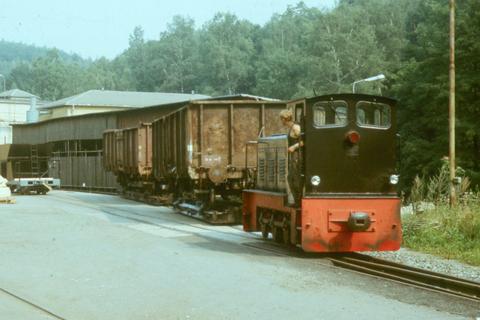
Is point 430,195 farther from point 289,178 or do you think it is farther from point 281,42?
point 281,42

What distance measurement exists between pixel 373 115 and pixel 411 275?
348 centimetres

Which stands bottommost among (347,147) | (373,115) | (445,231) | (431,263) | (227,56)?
(431,263)

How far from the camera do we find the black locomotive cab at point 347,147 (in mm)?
13852

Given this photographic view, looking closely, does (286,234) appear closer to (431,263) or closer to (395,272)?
(431,263)


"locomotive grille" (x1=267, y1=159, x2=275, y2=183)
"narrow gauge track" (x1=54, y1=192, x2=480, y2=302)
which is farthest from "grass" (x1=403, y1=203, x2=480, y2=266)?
"locomotive grille" (x1=267, y1=159, x2=275, y2=183)

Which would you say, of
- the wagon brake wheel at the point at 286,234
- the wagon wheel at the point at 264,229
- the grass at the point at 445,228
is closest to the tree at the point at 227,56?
the grass at the point at 445,228

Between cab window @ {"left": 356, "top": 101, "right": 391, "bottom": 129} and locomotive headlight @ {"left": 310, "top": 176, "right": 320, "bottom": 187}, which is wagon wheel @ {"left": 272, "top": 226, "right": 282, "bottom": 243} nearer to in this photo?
locomotive headlight @ {"left": 310, "top": 176, "right": 320, "bottom": 187}

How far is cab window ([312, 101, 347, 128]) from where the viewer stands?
550 inches

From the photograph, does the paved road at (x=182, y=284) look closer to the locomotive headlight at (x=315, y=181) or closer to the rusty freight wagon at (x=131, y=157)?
the locomotive headlight at (x=315, y=181)

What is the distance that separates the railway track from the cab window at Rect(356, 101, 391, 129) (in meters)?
2.48

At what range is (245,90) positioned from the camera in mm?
121938

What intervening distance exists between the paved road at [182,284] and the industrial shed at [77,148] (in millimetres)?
24719

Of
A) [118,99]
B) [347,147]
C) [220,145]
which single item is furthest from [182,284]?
[118,99]

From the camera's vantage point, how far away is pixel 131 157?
3359 cm
